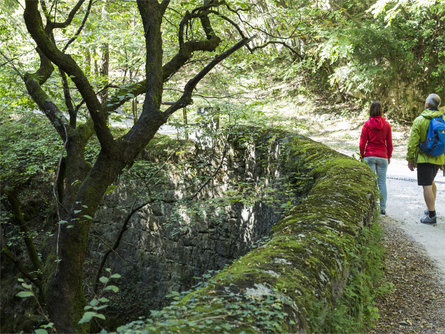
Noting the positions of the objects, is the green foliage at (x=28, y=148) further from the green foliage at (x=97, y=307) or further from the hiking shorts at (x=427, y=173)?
the hiking shorts at (x=427, y=173)

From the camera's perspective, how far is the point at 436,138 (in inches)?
230

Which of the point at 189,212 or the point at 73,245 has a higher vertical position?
the point at 73,245

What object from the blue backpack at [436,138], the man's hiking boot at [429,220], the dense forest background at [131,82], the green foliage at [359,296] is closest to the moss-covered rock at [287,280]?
the green foliage at [359,296]

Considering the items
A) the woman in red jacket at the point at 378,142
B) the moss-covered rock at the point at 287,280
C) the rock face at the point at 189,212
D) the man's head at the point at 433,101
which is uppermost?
the man's head at the point at 433,101

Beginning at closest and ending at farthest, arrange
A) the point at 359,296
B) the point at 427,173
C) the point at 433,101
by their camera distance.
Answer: the point at 359,296
the point at 433,101
the point at 427,173

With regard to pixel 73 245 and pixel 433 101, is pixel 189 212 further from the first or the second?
pixel 433 101

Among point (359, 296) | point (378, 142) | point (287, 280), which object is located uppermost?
point (378, 142)

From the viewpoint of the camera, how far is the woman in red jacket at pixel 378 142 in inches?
238

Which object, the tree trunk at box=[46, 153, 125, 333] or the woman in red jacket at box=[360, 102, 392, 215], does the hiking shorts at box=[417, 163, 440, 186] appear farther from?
the tree trunk at box=[46, 153, 125, 333]

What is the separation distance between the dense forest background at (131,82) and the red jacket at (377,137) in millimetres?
1781

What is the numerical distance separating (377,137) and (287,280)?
4688 millimetres

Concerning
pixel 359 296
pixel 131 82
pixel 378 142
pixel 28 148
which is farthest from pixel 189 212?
pixel 28 148

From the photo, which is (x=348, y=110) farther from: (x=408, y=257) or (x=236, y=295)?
(x=236, y=295)

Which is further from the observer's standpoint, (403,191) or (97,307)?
(403,191)
